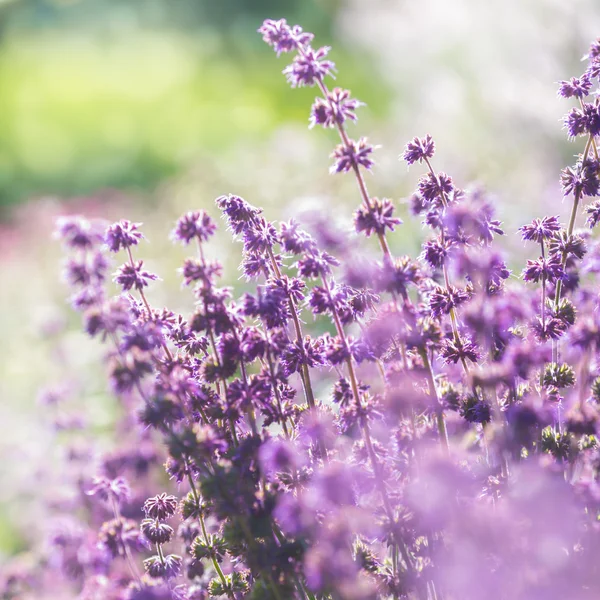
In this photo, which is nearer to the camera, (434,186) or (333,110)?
(333,110)

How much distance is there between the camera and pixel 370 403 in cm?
162

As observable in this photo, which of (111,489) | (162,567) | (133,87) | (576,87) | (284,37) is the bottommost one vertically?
(162,567)

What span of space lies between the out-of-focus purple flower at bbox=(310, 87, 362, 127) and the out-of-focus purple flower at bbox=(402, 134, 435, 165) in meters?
0.20

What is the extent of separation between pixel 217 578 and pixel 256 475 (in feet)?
1.39

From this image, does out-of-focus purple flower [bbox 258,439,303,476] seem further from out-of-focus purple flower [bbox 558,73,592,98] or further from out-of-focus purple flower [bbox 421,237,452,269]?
out-of-focus purple flower [bbox 558,73,592,98]

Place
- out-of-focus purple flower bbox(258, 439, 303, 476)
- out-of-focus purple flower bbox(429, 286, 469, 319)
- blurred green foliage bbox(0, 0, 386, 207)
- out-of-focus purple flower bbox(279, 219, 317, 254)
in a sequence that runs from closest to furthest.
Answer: out-of-focus purple flower bbox(258, 439, 303, 476) → out-of-focus purple flower bbox(279, 219, 317, 254) → out-of-focus purple flower bbox(429, 286, 469, 319) → blurred green foliage bbox(0, 0, 386, 207)

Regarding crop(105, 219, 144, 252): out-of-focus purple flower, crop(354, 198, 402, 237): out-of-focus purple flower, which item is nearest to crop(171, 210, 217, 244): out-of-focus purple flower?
crop(105, 219, 144, 252): out-of-focus purple flower

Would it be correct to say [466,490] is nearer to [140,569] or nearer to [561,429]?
[561,429]

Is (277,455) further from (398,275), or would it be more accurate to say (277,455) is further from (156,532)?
(156,532)

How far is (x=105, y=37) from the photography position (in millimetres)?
19141

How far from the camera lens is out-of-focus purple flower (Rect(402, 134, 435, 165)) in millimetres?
1787

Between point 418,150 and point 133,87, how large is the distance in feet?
49.2

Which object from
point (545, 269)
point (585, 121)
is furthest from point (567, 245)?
point (585, 121)

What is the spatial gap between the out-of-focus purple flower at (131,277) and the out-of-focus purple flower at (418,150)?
67 cm
